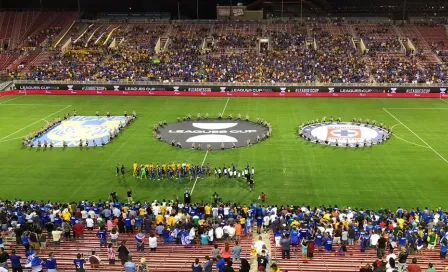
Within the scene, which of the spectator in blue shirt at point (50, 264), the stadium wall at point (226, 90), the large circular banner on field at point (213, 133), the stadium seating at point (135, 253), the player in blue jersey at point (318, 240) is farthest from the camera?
the stadium wall at point (226, 90)

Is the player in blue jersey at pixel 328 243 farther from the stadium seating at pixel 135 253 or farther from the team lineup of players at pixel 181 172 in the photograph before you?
the team lineup of players at pixel 181 172

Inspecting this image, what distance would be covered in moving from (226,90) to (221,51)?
50.5ft

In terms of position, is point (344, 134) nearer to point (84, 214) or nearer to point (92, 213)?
point (92, 213)

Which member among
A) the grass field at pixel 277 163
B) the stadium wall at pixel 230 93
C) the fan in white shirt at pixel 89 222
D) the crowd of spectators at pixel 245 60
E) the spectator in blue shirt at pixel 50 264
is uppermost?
the crowd of spectators at pixel 245 60

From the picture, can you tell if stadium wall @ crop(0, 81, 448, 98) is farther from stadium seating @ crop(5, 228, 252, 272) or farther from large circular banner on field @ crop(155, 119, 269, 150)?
stadium seating @ crop(5, 228, 252, 272)

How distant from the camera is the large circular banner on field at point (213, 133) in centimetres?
3969

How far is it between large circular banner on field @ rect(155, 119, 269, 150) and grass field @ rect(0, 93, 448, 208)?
4.03 feet

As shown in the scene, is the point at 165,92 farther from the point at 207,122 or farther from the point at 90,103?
the point at 207,122

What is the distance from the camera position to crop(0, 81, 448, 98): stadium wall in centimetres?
5969

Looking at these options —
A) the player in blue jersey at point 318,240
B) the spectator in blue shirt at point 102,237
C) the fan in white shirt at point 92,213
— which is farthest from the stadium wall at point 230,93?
the spectator in blue shirt at point 102,237

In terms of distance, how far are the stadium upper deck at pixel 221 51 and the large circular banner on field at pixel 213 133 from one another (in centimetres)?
1957

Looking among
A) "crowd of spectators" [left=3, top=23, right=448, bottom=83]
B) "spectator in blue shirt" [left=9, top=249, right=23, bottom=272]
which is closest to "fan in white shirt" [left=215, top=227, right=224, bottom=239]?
"spectator in blue shirt" [left=9, top=249, right=23, bottom=272]

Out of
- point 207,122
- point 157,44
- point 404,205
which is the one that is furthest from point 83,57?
point 404,205

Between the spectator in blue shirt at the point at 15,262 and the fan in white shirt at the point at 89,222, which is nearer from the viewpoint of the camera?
the spectator in blue shirt at the point at 15,262
